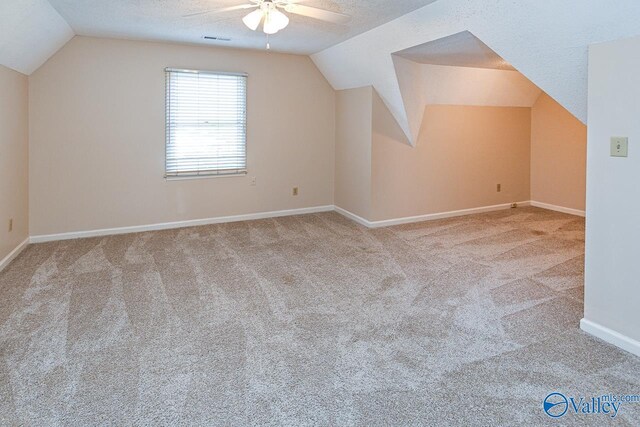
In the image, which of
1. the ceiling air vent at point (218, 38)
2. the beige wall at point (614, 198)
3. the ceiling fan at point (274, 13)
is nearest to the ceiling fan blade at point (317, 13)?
the ceiling fan at point (274, 13)

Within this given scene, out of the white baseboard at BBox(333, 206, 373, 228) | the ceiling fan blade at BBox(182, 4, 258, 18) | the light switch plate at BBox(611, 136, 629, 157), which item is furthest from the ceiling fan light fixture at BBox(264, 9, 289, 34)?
the white baseboard at BBox(333, 206, 373, 228)

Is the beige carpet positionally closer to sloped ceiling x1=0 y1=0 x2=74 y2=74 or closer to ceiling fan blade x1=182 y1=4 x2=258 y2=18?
sloped ceiling x1=0 y1=0 x2=74 y2=74

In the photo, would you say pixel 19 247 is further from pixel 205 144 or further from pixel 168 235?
pixel 205 144

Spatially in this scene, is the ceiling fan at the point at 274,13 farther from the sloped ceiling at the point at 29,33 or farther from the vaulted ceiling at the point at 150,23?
the sloped ceiling at the point at 29,33

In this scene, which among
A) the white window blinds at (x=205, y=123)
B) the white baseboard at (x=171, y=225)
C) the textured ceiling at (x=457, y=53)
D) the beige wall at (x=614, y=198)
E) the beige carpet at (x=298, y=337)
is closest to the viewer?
the beige carpet at (x=298, y=337)

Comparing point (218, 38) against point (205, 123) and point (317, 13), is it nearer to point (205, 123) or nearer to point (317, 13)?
point (205, 123)

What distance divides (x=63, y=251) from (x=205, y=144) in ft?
6.60

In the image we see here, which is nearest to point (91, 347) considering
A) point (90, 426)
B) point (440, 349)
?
point (90, 426)

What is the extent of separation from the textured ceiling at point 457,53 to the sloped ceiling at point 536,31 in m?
0.12

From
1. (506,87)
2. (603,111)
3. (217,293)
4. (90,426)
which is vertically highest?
(506,87)

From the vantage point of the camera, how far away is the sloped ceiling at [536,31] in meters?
2.39

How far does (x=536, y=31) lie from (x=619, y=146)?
1011 mm

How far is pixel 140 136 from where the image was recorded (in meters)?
5.02

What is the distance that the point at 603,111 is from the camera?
241 cm
